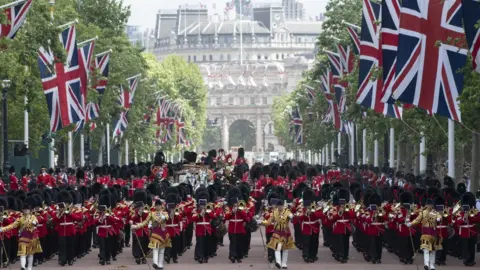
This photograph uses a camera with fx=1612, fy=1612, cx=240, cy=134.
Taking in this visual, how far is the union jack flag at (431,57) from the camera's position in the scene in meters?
35.6

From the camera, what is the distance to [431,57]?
36250 millimetres

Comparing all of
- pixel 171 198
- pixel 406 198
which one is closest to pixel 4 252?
pixel 171 198

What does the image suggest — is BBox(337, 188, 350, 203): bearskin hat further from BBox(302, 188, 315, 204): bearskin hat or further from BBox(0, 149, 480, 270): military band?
BBox(302, 188, 315, 204): bearskin hat

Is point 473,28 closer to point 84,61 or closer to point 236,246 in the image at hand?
point 236,246

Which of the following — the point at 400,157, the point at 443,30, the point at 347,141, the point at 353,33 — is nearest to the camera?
the point at 443,30

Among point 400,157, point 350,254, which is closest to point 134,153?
point 400,157

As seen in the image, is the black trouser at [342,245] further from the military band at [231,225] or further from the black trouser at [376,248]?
the black trouser at [376,248]

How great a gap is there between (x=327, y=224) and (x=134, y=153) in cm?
7351

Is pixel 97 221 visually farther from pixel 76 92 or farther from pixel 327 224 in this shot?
pixel 76 92

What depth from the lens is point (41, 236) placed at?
36.3m

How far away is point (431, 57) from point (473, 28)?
388 cm

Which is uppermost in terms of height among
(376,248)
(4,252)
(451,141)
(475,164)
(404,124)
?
(404,124)

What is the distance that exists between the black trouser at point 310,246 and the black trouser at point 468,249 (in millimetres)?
3545

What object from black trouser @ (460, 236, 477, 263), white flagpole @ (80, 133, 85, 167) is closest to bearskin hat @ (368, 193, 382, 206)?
black trouser @ (460, 236, 477, 263)
